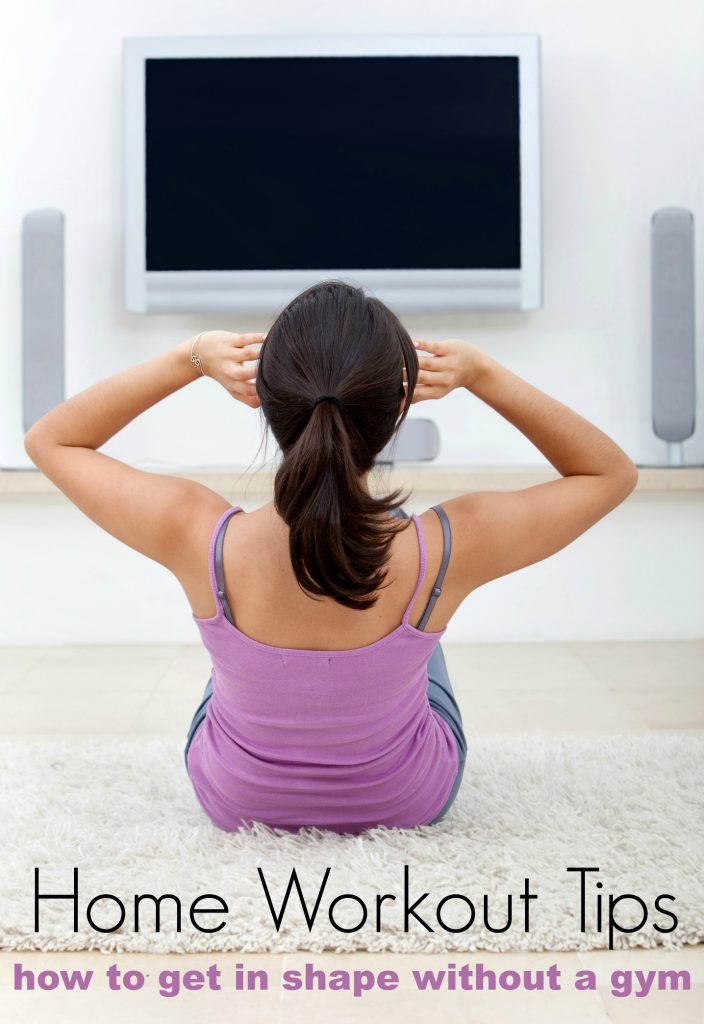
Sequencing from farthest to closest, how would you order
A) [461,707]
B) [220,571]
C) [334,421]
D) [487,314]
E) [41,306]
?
[487,314] < [41,306] < [461,707] < [220,571] < [334,421]

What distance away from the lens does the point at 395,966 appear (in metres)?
1.18

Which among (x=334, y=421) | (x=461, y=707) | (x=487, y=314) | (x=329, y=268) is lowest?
(x=461, y=707)

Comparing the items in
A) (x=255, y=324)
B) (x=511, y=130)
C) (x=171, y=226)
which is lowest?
(x=255, y=324)

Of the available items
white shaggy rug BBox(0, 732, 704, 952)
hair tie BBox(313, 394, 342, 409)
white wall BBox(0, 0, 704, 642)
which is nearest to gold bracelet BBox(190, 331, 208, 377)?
hair tie BBox(313, 394, 342, 409)

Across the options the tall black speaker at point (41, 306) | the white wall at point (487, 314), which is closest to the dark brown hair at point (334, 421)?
the white wall at point (487, 314)

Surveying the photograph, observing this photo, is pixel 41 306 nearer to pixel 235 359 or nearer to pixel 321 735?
pixel 235 359

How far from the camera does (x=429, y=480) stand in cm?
296

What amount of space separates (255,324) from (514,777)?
6.56 feet

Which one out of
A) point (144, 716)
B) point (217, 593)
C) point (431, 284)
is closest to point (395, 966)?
point (217, 593)

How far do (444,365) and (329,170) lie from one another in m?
2.10

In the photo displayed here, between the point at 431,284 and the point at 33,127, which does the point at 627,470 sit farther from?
the point at 33,127

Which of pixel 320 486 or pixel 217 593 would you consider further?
pixel 217 593

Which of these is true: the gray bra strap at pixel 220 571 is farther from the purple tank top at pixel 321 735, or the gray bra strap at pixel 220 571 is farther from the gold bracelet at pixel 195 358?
the gold bracelet at pixel 195 358

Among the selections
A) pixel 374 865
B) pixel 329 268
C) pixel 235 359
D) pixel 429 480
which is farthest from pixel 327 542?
pixel 329 268
